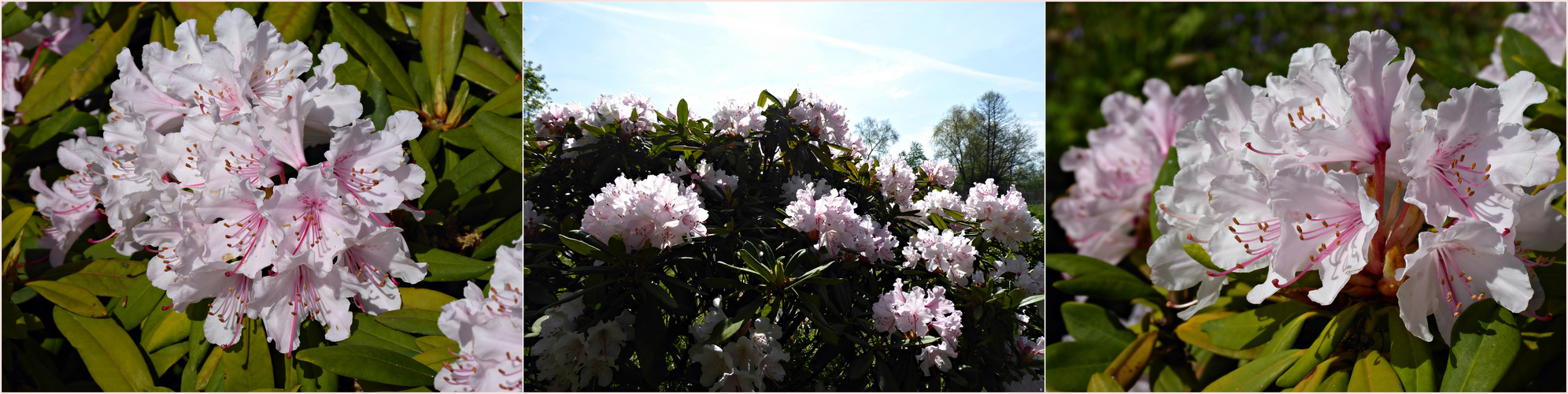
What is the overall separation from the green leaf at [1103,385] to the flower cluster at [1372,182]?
0.85 feet

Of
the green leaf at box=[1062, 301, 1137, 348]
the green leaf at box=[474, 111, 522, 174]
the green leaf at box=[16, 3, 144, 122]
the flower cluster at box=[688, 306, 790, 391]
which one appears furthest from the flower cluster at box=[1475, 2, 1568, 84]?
the green leaf at box=[16, 3, 144, 122]

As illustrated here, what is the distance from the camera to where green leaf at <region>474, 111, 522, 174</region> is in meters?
A: 1.23

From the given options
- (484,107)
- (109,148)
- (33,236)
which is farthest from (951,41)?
(33,236)

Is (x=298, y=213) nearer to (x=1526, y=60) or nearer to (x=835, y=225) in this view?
(x=835, y=225)

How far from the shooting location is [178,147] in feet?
3.93

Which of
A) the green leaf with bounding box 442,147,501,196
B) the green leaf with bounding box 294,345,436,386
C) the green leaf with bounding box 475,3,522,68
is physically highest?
the green leaf with bounding box 475,3,522,68

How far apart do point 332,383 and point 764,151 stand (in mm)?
871

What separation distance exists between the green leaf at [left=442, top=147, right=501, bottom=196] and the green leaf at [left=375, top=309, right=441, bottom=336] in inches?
8.9

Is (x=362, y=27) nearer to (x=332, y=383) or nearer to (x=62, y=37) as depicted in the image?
(x=332, y=383)

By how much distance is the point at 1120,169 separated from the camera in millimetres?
1620

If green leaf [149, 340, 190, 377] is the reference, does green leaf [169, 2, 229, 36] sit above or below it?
above

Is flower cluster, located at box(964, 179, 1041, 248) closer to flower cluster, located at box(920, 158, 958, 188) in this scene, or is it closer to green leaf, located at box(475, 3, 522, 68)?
flower cluster, located at box(920, 158, 958, 188)

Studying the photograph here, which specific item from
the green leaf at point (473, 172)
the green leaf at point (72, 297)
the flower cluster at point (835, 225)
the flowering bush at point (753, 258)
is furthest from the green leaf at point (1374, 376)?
the green leaf at point (72, 297)

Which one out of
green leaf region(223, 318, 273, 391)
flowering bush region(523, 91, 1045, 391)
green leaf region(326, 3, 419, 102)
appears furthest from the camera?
green leaf region(326, 3, 419, 102)
